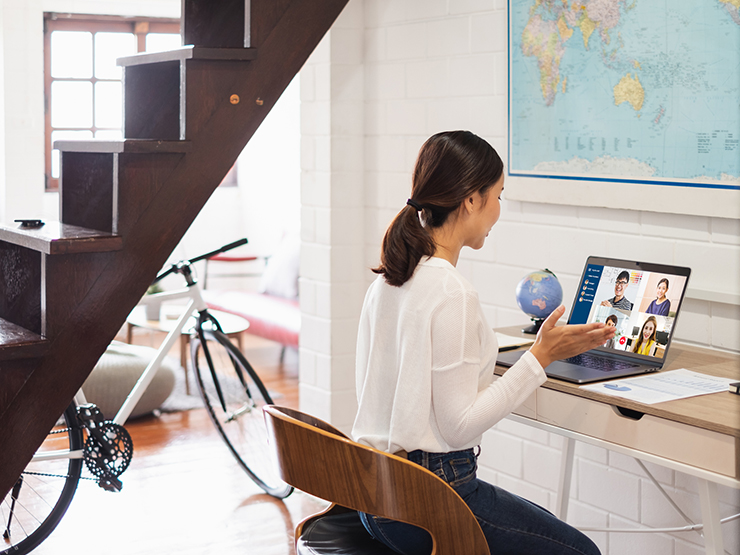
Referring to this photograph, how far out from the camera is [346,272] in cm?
326

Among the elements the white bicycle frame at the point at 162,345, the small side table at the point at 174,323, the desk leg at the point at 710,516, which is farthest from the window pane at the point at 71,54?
the desk leg at the point at 710,516

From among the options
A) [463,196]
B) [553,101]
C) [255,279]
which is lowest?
[255,279]

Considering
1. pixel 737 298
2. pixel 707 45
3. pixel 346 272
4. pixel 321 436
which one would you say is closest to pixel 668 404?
pixel 737 298

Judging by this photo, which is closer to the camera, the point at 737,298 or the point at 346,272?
the point at 737,298

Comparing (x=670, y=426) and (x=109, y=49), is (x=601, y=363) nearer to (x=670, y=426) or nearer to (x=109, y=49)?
(x=670, y=426)

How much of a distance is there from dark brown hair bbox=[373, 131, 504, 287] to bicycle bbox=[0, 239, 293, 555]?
67 cm

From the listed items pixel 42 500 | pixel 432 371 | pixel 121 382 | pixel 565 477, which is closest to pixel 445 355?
pixel 432 371

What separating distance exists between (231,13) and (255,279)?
498 cm

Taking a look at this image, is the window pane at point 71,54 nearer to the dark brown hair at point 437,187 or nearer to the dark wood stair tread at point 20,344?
the dark wood stair tread at point 20,344

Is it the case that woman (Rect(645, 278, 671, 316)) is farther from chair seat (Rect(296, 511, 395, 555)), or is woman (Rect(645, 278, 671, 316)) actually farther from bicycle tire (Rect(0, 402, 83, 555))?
bicycle tire (Rect(0, 402, 83, 555))

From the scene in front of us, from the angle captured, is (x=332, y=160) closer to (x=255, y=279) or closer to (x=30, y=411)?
(x=30, y=411)

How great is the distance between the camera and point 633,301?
2.11m

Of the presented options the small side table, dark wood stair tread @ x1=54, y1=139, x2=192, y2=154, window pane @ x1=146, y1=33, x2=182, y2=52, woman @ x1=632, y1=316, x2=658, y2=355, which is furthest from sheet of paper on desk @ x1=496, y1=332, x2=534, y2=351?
window pane @ x1=146, y1=33, x2=182, y2=52

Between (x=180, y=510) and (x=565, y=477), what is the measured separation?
1446 mm
